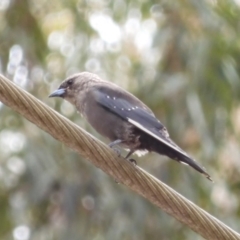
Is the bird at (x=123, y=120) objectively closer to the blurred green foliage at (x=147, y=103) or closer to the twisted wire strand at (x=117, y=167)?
the twisted wire strand at (x=117, y=167)

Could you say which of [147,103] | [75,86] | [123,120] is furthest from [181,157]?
[147,103]

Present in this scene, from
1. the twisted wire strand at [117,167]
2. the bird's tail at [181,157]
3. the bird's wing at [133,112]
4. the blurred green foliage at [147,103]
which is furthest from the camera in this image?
the blurred green foliage at [147,103]

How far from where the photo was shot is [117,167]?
4.52m

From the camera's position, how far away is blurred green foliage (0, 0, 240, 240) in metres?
8.50

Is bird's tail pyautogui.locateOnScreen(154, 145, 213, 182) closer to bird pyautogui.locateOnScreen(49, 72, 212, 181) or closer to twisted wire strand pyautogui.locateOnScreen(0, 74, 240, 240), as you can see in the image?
bird pyautogui.locateOnScreen(49, 72, 212, 181)

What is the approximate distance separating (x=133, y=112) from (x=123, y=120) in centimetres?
10

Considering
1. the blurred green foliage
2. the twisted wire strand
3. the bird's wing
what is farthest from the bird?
the blurred green foliage

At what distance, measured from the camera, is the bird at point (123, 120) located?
5.29 m

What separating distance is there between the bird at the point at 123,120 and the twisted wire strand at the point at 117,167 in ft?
1.86

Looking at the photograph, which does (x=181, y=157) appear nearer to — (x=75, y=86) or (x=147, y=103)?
(x=75, y=86)

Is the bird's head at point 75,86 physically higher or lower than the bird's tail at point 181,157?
higher

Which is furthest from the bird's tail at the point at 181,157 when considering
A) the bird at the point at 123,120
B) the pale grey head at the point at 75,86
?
the pale grey head at the point at 75,86

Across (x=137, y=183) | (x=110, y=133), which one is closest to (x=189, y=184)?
(x=110, y=133)

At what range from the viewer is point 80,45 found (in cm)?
913
